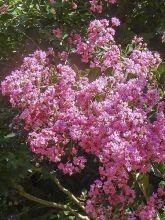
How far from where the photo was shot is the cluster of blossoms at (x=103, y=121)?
8.95 feet

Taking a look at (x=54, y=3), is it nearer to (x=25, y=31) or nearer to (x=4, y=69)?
(x=25, y=31)

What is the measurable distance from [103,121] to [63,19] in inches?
65.5

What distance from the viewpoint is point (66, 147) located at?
3.17m

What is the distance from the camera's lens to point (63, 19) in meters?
4.25

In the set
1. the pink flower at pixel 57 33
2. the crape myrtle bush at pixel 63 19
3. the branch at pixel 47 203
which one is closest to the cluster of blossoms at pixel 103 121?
the branch at pixel 47 203

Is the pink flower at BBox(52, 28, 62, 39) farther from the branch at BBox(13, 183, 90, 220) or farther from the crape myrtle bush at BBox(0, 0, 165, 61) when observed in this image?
the branch at BBox(13, 183, 90, 220)

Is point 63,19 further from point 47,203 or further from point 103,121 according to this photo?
point 103,121

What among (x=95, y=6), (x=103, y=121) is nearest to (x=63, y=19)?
(x=95, y=6)

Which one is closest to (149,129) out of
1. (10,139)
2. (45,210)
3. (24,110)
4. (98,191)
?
(98,191)

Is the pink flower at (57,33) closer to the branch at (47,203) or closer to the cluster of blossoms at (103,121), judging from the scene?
the cluster of blossoms at (103,121)

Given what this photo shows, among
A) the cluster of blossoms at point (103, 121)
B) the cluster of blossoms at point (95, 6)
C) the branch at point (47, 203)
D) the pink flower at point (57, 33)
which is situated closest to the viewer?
the cluster of blossoms at point (103, 121)

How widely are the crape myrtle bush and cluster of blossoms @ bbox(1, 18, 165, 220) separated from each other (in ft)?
2.91

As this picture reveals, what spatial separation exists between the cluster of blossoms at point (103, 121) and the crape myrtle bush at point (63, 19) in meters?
0.89

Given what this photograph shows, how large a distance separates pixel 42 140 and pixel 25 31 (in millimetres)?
1580
